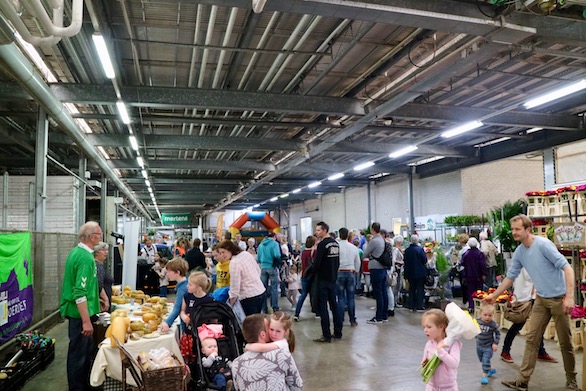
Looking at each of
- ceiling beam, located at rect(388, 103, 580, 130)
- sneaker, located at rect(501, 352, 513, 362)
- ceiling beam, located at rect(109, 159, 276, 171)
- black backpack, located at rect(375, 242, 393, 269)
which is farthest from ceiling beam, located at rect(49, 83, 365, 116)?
ceiling beam, located at rect(109, 159, 276, 171)

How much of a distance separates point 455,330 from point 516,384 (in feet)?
7.49

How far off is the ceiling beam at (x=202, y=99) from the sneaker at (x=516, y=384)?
5096 millimetres

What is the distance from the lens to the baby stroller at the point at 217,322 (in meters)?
4.14

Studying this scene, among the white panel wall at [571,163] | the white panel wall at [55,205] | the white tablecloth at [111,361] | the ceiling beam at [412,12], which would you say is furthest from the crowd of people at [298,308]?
the white panel wall at [571,163]

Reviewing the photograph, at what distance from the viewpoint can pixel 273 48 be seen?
21.4 feet

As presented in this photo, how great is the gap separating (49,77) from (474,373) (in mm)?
7145

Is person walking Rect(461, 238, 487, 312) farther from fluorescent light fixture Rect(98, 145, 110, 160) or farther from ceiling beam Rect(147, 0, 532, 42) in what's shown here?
fluorescent light fixture Rect(98, 145, 110, 160)

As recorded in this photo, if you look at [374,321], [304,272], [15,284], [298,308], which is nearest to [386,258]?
[374,321]

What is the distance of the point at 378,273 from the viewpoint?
26.9ft

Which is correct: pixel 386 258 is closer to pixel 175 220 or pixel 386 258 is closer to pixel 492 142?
pixel 492 142

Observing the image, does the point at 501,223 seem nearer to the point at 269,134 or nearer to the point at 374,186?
the point at 269,134

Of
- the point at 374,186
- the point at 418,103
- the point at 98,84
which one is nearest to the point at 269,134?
the point at 418,103

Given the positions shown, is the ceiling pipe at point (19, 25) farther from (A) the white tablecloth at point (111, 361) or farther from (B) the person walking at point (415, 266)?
(B) the person walking at point (415, 266)

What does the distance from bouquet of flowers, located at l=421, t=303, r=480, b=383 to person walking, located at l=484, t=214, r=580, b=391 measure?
5.52 feet
